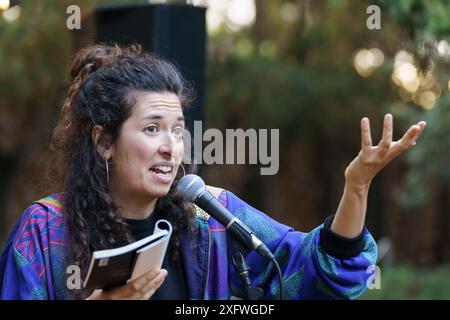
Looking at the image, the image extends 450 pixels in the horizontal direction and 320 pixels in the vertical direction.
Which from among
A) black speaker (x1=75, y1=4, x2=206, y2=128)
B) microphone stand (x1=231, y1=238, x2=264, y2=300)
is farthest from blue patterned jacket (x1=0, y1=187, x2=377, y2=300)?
black speaker (x1=75, y1=4, x2=206, y2=128)

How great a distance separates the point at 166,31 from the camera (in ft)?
12.3

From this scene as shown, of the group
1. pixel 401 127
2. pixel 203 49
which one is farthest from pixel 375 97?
pixel 203 49

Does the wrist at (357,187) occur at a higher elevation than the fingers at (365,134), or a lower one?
lower

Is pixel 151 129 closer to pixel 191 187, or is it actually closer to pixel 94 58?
pixel 191 187

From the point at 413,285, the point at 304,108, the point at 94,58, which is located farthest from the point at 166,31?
the point at 304,108

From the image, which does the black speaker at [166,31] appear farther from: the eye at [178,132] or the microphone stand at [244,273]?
the microphone stand at [244,273]

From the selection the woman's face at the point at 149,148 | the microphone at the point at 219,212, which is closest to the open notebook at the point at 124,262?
the microphone at the point at 219,212

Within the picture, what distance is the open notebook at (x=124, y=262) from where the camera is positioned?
1.95 metres

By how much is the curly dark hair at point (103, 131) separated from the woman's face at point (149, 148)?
1.4 inches

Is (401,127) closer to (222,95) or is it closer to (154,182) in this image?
(222,95)

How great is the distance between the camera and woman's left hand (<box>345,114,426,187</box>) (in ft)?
6.57

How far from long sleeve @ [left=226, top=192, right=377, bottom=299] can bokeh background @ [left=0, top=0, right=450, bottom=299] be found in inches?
112

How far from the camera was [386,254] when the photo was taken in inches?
467
